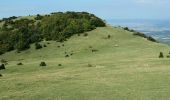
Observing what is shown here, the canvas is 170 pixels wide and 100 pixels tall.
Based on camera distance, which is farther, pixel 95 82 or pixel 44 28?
pixel 44 28

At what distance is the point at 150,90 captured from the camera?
92.9ft

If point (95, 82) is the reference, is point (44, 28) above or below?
above

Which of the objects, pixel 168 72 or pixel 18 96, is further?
pixel 168 72

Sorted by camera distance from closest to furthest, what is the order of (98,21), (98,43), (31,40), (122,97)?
(122,97)
(98,43)
(31,40)
(98,21)

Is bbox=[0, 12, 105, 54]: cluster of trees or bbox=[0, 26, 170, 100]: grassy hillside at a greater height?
bbox=[0, 12, 105, 54]: cluster of trees

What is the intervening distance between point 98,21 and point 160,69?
4738 centimetres

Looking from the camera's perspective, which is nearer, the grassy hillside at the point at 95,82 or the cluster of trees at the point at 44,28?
the grassy hillside at the point at 95,82

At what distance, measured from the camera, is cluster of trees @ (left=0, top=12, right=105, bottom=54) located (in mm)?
77688

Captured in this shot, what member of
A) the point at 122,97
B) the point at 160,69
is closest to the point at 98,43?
the point at 160,69

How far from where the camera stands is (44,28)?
274 ft

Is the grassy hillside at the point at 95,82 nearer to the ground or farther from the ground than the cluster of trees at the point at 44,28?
nearer to the ground

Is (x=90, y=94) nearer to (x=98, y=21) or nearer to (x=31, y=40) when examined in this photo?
(x=31, y=40)

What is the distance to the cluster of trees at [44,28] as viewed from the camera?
77688mm

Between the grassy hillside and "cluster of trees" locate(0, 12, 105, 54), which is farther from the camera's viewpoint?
"cluster of trees" locate(0, 12, 105, 54)
